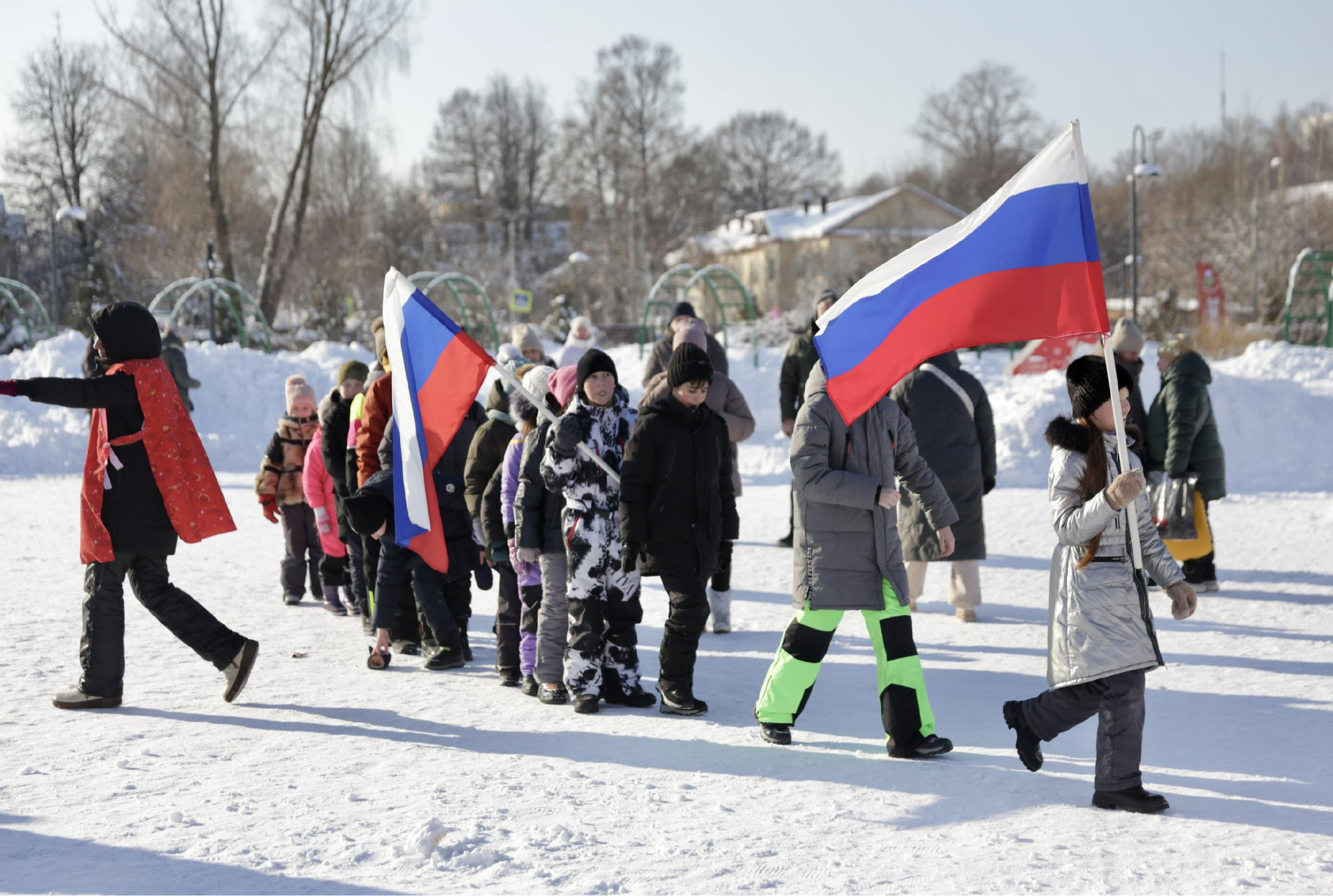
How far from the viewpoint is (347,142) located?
39.8 m

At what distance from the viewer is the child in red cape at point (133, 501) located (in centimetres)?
564

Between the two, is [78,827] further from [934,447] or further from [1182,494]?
[1182,494]

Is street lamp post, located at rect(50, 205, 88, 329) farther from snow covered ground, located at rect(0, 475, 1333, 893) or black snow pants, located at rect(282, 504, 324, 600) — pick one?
snow covered ground, located at rect(0, 475, 1333, 893)

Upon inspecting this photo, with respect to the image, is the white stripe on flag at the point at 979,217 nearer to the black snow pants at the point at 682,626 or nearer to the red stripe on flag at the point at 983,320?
the red stripe on flag at the point at 983,320

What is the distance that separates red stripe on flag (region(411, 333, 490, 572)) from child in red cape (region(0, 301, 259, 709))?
0.97 m

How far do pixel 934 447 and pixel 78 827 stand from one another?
5.25 metres

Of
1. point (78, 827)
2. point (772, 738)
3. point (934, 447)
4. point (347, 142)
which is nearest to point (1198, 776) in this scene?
point (772, 738)

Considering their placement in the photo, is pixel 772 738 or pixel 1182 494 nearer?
pixel 772 738

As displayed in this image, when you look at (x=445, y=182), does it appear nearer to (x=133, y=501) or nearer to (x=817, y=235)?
(x=817, y=235)

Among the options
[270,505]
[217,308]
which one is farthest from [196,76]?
[270,505]

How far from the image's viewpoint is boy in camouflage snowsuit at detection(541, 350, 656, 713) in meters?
5.75

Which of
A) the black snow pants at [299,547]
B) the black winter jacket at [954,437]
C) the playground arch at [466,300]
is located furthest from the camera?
the playground arch at [466,300]

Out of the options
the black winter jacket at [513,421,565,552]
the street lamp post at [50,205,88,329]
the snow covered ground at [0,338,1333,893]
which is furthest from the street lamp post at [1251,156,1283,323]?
the black winter jacket at [513,421,565,552]

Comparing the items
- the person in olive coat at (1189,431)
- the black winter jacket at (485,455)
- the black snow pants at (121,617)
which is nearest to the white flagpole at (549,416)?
the black winter jacket at (485,455)
